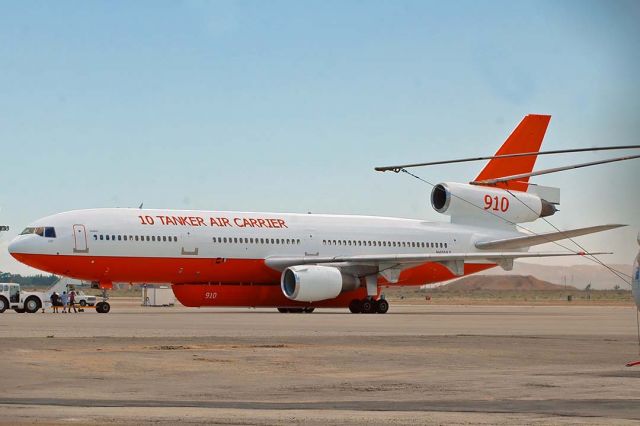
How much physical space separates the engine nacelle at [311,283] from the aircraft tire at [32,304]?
1207 centimetres

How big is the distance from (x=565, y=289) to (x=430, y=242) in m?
119

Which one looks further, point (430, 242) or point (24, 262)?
point (430, 242)

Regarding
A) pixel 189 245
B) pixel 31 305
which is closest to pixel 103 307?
pixel 189 245

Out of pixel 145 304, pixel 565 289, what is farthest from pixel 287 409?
pixel 565 289

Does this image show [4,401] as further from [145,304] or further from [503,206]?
[145,304]

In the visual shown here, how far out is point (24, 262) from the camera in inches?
1887

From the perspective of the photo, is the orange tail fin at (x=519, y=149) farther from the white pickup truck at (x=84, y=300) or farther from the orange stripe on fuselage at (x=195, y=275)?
the white pickup truck at (x=84, y=300)

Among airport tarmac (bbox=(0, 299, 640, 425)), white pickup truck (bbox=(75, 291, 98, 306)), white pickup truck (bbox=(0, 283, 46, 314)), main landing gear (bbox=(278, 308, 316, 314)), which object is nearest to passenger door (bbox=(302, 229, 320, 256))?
main landing gear (bbox=(278, 308, 316, 314))

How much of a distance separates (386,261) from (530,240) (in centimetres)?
775

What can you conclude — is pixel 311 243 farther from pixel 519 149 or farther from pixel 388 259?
pixel 519 149

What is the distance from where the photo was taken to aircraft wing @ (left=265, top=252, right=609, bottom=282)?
167ft

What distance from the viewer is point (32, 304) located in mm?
53812

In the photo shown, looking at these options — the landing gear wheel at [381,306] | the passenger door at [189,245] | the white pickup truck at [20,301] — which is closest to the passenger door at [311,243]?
the landing gear wheel at [381,306]

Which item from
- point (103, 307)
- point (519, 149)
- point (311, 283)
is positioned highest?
point (519, 149)
